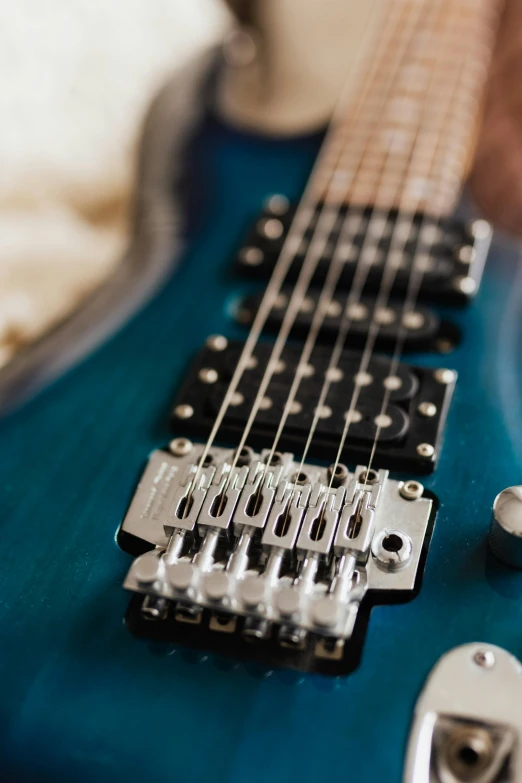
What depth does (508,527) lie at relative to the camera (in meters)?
0.45

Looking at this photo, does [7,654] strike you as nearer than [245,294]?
Yes

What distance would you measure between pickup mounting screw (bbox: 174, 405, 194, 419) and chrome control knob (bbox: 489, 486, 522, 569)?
24cm

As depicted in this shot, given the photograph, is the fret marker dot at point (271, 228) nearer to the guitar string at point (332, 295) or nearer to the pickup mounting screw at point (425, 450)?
the guitar string at point (332, 295)

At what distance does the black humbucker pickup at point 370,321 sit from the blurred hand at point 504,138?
16cm

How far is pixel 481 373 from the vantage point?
606mm

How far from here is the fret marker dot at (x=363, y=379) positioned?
0.59 meters

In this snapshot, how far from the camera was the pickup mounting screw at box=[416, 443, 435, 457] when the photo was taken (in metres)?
0.53

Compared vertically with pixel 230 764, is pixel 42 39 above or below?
above

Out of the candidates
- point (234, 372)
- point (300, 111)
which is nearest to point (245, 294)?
point (234, 372)

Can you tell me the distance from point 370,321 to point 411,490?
0.62ft

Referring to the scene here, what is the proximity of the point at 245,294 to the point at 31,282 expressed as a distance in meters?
0.23

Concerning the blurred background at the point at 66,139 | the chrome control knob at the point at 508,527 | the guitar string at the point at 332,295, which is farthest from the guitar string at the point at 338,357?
the blurred background at the point at 66,139

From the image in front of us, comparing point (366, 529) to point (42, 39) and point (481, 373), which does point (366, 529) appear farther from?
point (42, 39)

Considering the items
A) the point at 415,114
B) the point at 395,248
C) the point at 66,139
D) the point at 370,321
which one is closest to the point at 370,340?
the point at 370,321
